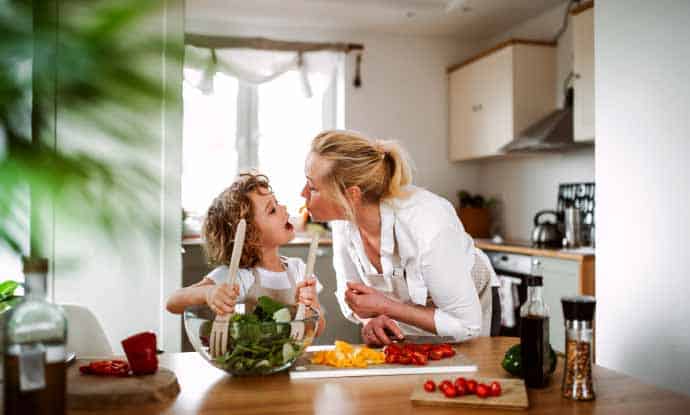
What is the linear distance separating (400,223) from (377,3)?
9.47 feet

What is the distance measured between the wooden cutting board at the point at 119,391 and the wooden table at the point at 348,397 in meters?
0.02

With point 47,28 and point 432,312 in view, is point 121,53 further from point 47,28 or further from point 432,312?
point 432,312

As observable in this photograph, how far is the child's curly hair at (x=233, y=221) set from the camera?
1.84 meters

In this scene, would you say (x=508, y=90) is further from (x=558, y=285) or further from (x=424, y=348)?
(x=424, y=348)

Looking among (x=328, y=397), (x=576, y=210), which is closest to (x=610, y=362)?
(x=328, y=397)

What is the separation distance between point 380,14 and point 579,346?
12.6 ft

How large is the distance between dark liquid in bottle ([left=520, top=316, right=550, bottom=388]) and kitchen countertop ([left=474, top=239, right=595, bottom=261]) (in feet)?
7.23

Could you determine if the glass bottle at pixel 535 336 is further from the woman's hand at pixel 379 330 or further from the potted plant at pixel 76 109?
the potted plant at pixel 76 109

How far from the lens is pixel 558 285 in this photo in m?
3.42

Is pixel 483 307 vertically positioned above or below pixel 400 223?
below

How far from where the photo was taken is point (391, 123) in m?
5.05

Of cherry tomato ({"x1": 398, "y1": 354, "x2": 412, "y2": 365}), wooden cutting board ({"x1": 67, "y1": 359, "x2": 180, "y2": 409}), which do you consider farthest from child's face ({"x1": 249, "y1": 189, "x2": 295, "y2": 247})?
wooden cutting board ({"x1": 67, "y1": 359, "x2": 180, "y2": 409})

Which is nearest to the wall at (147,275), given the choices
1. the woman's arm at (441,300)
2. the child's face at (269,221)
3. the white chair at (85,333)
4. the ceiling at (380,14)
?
the white chair at (85,333)

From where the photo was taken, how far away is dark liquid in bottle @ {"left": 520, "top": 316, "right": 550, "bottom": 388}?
3.66ft
